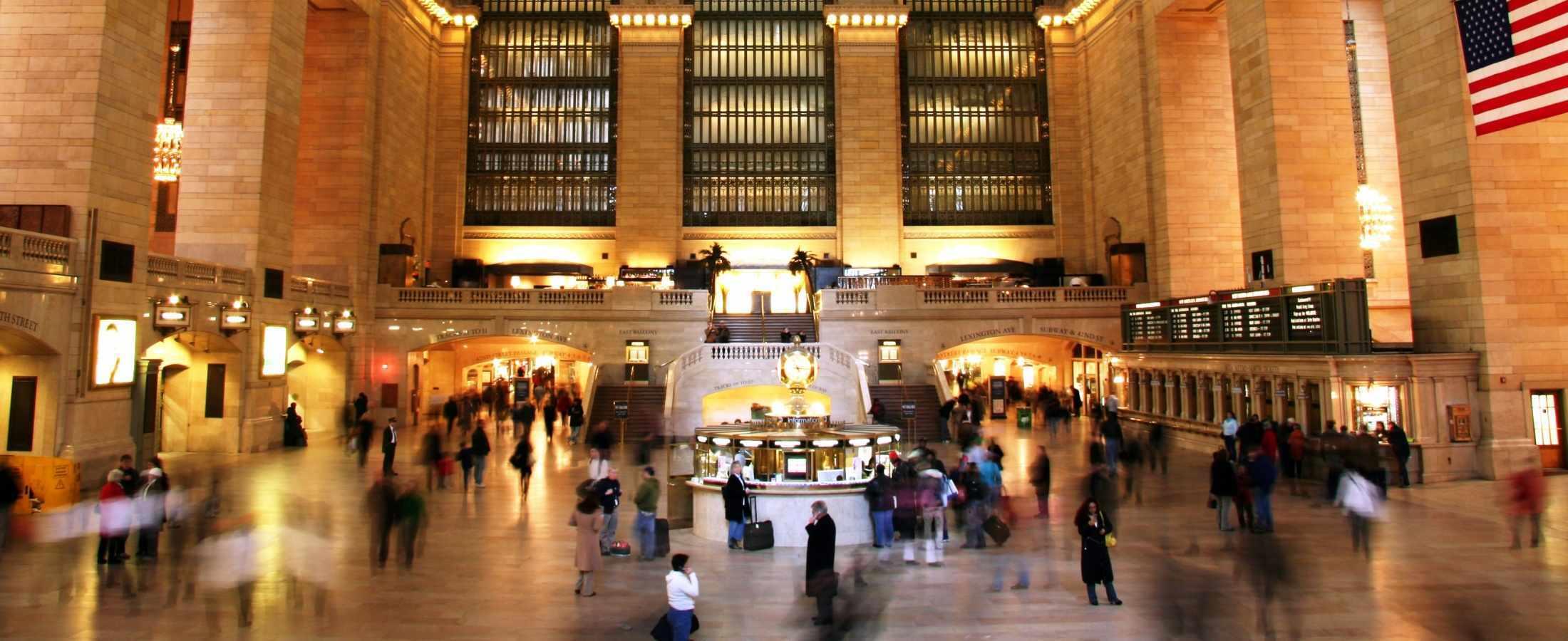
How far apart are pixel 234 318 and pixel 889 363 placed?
18.9 meters

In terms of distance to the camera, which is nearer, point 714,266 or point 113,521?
point 113,521

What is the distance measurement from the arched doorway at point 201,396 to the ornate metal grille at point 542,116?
1835 centimetres

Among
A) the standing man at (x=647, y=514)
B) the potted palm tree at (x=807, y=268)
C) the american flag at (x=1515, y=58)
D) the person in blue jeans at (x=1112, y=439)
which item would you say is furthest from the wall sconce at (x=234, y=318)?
the american flag at (x=1515, y=58)

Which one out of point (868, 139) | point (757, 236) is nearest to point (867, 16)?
point (868, 139)

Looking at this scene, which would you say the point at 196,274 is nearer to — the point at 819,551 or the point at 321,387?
the point at 321,387

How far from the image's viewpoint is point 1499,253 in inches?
609

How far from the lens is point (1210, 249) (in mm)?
27484

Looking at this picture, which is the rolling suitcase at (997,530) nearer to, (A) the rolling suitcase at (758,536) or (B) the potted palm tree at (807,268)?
(A) the rolling suitcase at (758,536)

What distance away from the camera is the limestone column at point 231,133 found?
69.1ft

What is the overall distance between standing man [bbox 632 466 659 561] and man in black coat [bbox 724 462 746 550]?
0.92 m

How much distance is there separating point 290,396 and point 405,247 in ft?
21.2

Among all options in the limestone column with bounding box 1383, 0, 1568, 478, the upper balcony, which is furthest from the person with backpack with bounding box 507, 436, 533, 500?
the limestone column with bounding box 1383, 0, 1568, 478

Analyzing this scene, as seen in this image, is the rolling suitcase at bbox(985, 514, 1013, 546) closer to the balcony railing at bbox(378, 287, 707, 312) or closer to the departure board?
the departure board

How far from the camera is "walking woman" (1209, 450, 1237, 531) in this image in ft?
35.9
